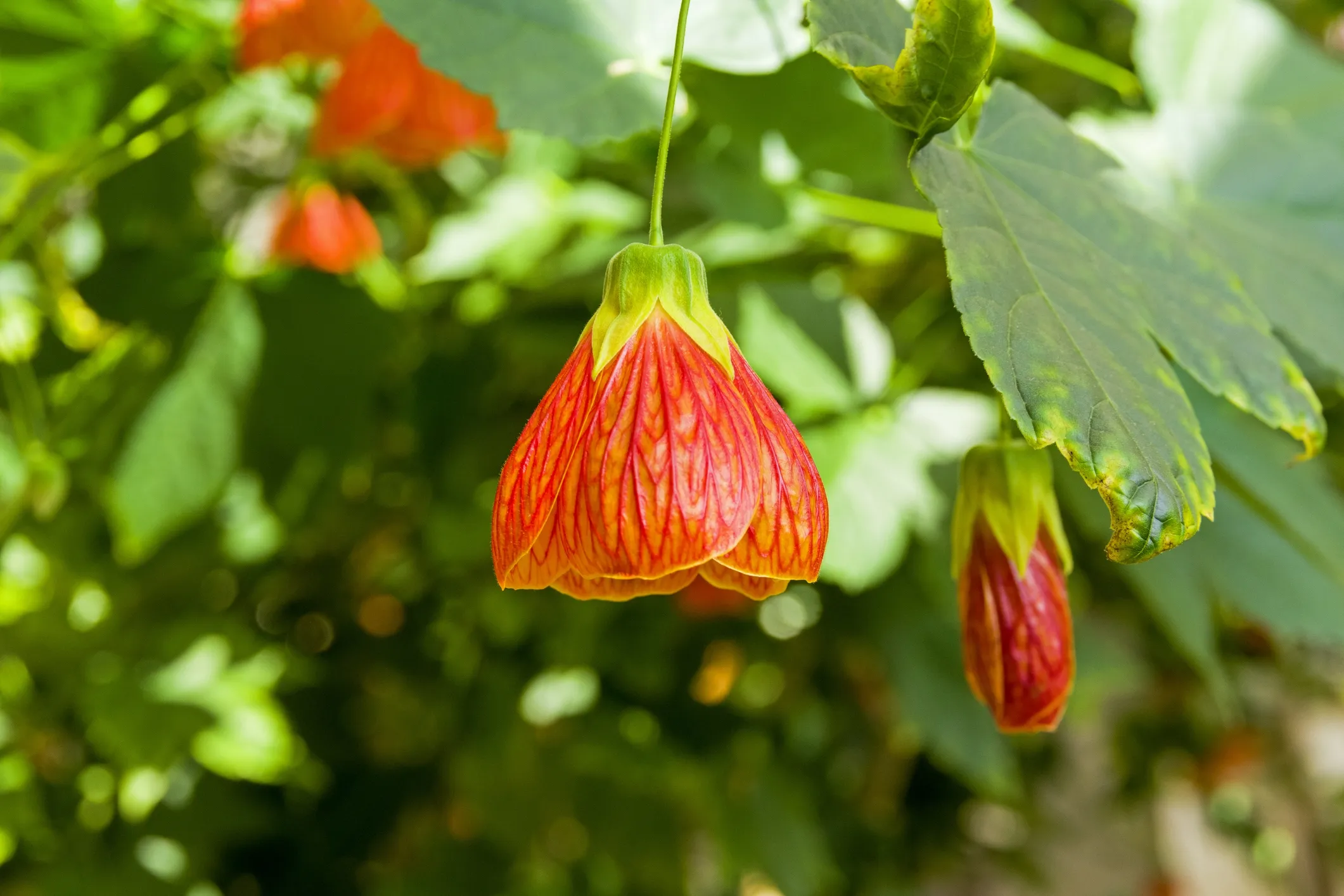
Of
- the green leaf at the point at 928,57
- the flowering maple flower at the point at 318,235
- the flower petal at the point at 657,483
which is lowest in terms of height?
the flowering maple flower at the point at 318,235

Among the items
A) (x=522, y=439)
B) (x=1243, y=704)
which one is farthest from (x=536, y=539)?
(x=1243, y=704)

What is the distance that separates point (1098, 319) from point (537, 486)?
0.16m

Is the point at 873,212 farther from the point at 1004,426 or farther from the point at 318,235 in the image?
the point at 318,235

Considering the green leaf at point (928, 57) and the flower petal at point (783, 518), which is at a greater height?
the green leaf at point (928, 57)

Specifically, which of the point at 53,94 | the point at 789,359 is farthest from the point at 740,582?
the point at 53,94

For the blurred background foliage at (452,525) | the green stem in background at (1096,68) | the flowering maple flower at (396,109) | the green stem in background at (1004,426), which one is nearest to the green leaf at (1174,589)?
the blurred background foliage at (452,525)

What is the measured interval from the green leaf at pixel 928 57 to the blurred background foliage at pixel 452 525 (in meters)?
0.14

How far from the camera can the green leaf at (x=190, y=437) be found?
1.85 ft

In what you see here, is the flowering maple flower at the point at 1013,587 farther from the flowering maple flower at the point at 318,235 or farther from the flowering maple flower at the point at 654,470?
the flowering maple flower at the point at 318,235

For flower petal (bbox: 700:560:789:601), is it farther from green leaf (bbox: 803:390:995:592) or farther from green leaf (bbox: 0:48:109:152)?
green leaf (bbox: 0:48:109:152)

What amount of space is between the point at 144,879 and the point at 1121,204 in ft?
2.81

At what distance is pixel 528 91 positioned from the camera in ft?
1.25

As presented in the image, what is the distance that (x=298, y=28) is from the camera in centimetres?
51

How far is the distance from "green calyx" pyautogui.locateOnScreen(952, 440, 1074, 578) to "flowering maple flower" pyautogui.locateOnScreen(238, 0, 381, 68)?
35cm
